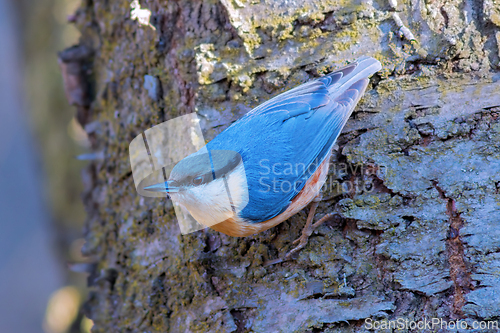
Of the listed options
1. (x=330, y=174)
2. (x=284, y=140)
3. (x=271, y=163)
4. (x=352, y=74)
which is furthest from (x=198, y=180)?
Result: (x=352, y=74)

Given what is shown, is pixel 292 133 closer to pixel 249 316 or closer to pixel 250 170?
pixel 250 170

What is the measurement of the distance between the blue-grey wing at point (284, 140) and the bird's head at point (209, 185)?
46mm

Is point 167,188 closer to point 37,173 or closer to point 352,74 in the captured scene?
point 352,74

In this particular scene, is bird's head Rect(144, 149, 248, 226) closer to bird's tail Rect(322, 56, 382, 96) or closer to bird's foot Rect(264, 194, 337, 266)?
bird's foot Rect(264, 194, 337, 266)

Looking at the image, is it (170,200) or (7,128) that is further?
(7,128)

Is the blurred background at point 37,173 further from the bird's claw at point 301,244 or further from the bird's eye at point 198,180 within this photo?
the bird's claw at point 301,244

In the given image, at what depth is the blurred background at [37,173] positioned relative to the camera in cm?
488

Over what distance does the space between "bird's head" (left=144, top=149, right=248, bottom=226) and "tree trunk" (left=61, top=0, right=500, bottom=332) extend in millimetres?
199

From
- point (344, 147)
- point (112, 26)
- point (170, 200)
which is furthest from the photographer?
point (112, 26)

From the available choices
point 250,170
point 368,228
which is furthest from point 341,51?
point 368,228

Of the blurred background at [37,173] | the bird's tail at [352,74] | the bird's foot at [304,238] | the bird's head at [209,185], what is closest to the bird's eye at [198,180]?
the bird's head at [209,185]

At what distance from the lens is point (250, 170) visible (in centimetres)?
209

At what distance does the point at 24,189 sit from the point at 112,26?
11.8 ft

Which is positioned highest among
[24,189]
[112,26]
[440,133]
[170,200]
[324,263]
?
[112,26]
